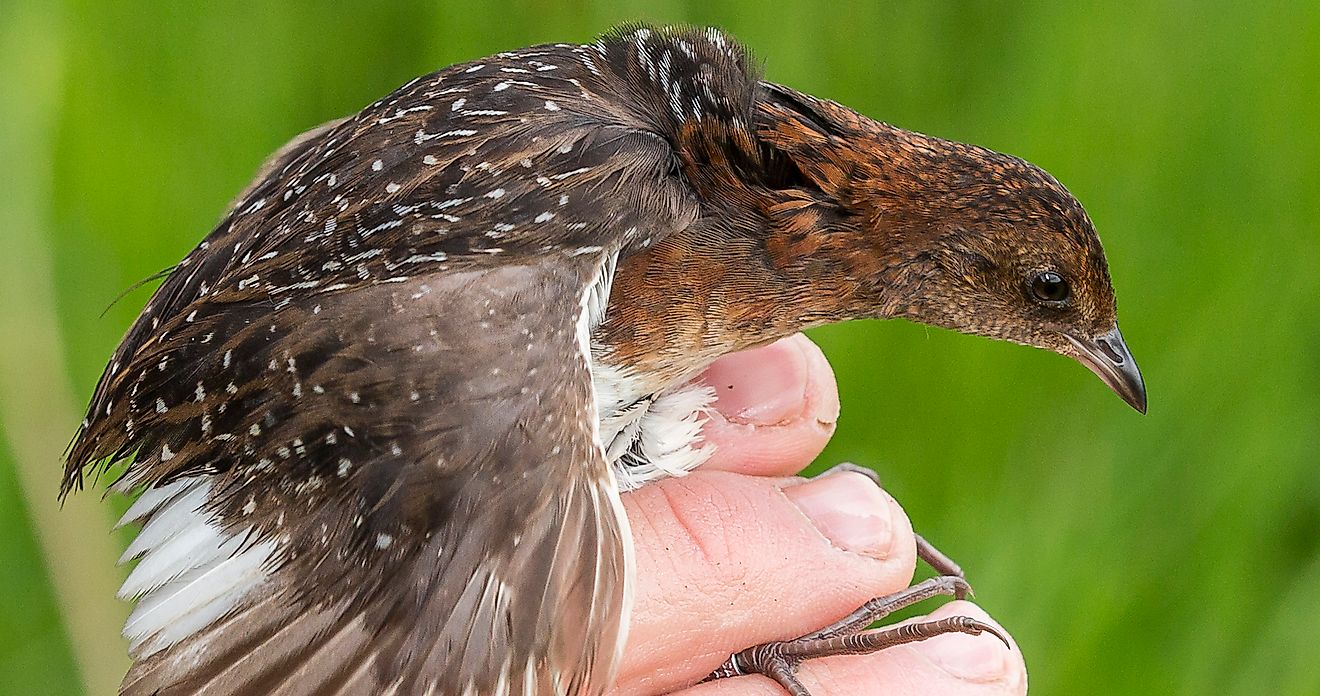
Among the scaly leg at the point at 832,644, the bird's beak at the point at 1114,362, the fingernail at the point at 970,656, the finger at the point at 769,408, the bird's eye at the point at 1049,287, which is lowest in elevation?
the fingernail at the point at 970,656

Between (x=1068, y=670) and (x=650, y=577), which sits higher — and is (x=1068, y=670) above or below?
below

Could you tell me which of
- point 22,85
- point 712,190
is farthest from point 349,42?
point 712,190

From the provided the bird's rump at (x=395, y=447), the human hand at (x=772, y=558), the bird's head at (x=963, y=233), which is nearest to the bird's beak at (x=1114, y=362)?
the bird's head at (x=963, y=233)

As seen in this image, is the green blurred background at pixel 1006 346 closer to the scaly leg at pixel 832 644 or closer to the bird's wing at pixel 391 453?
the scaly leg at pixel 832 644

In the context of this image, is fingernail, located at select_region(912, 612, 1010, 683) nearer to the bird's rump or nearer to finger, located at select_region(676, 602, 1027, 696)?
finger, located at select_region(676, 602, 1027, 696)

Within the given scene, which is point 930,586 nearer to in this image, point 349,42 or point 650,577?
point 650,577

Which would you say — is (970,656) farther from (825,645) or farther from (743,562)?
(743,562)
